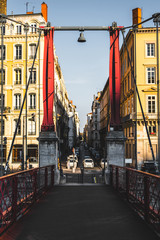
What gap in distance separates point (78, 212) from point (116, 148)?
713 centimetres

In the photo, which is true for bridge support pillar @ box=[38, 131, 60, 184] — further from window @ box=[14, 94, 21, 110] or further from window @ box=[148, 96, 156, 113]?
window @ box=[14, 94, 21, 110]

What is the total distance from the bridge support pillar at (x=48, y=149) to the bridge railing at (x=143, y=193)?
5.34 metres

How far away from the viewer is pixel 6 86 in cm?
4091

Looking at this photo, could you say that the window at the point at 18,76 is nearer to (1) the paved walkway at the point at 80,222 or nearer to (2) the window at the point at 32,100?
(2) the window at the point at 32,100

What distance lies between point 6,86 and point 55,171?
29360mm

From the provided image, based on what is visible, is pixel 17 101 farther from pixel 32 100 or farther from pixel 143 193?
pixel 143 193

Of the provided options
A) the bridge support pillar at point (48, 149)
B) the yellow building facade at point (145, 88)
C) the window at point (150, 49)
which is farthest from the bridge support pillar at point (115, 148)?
the window at point (150, 49)

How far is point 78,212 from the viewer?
25.1 ft

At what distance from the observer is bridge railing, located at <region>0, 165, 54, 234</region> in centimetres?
574

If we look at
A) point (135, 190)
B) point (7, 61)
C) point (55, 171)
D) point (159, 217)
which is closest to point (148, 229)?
point (159, 217)

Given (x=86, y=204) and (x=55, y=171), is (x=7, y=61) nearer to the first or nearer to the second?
(x=55, y=171)

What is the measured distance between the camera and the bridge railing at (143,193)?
19.8ft

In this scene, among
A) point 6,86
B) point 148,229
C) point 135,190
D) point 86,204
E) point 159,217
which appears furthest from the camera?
point 6,86

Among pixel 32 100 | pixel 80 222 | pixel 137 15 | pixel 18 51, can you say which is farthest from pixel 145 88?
pixel 80 222
